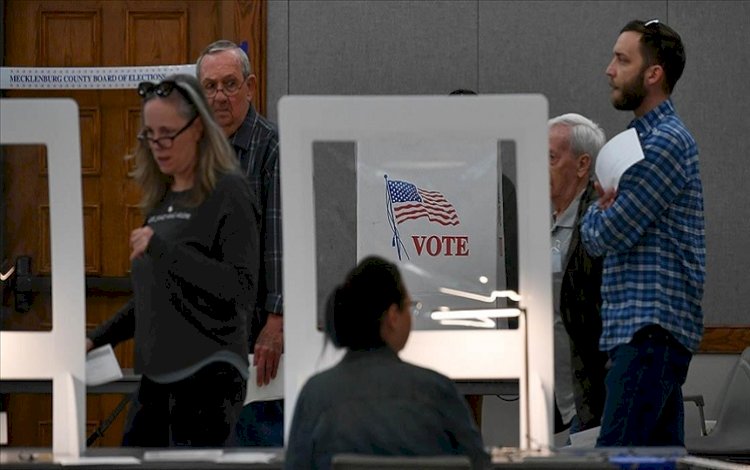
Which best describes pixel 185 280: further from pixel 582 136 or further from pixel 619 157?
pixel 582 136

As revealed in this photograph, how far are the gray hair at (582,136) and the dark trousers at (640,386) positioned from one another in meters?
1.22

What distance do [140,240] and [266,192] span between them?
0.44 meters

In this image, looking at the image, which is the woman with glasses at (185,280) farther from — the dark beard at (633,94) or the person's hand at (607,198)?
the dark beard at (633,94)

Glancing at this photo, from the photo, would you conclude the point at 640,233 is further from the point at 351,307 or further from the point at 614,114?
the point at 614,114

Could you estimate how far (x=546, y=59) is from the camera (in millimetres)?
6379

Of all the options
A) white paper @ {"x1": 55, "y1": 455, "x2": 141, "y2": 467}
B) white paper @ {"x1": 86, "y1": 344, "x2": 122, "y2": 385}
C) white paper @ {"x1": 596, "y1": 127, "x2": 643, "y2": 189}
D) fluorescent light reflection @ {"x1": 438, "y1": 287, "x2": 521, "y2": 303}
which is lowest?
white paper @ {"x1": 55, "y1": 455, "x2": 141, "y2": 467}

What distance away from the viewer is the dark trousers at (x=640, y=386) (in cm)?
340

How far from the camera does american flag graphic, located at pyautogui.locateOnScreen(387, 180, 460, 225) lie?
3096 millimetres

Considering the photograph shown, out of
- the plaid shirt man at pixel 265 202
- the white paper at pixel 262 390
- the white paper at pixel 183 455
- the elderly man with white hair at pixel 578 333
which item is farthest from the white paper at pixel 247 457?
the elderly man with white hair at pixel 578 333

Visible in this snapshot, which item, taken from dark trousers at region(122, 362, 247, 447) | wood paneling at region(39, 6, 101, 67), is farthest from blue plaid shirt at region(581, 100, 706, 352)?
wood paneling at region(39, 6, 101, 67)

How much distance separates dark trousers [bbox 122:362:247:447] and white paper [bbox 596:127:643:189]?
113 cm

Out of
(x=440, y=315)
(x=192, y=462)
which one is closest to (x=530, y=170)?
(x=440, y=315)

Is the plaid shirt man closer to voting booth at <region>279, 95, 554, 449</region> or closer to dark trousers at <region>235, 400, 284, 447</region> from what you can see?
dark trousers at <region>235, 400, 284, 447</region>

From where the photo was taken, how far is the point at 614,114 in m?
6.36
